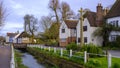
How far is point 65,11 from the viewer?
84.2m

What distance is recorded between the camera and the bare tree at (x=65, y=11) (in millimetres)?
83875

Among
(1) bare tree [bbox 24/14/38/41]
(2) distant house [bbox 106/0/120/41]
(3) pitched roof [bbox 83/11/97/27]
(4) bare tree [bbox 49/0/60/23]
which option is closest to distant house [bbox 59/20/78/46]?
(3) pitched roof [bbox 83/11/97/27]

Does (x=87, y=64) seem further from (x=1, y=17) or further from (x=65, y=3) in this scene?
(x=65, y=3)

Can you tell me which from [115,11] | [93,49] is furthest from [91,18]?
[93,49]

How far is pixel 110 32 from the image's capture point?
53.8 m

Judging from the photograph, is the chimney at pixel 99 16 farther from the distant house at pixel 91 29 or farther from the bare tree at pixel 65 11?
the bare tree at pixel 65 11

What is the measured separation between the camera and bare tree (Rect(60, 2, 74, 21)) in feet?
275

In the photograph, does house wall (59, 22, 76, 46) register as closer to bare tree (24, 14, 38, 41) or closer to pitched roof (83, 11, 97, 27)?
pitched roof (83, 11, 97, 27)

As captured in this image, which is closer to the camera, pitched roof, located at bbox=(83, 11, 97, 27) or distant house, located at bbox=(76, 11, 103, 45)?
distant house, located at bbox=(76, 11, 103, 45)

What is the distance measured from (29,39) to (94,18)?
57.9 metres

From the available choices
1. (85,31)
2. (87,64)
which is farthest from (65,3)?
(87,64)

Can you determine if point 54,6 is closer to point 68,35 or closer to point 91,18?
point 68,35

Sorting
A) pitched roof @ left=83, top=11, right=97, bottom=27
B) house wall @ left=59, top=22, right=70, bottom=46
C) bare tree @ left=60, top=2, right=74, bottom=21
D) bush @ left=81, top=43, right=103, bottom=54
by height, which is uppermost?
bare tree @ left=60, top=2, right=74, bottom=21

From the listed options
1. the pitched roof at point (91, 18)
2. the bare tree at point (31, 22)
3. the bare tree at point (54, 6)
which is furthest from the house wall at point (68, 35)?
the bare tree at point (31, 22)
